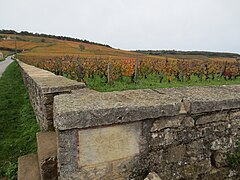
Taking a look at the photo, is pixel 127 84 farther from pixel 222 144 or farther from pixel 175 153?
pixel 175 153

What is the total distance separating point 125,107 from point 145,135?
35 cm

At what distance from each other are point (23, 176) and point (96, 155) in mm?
1347

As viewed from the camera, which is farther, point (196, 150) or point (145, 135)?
point (196, 150)

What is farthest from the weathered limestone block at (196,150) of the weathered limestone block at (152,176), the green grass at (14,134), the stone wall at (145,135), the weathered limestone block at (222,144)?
the green grass at (14,134)

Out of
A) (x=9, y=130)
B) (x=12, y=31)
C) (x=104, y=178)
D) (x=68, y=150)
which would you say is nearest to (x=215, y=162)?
(x=104, y=178)

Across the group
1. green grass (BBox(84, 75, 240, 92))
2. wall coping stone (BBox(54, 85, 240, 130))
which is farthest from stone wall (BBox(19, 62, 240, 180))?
green grass (BBox(84, 75, 240, 92))

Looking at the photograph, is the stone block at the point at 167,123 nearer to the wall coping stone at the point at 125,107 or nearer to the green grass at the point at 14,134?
the wall coping stone at the point at 125,107

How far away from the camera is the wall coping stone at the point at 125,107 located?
1874 mm

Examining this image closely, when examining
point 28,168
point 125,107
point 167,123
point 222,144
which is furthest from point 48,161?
point 222,144

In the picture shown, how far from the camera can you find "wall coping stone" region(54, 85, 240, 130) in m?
1.87

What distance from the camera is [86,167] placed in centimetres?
198

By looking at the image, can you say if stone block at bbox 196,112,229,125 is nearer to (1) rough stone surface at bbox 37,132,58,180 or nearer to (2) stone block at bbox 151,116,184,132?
(2) stone block at bbox 151,116,184,132

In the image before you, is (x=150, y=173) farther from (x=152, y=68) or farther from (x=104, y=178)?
(x=152, y=68)

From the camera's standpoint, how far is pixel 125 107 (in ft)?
6.74
